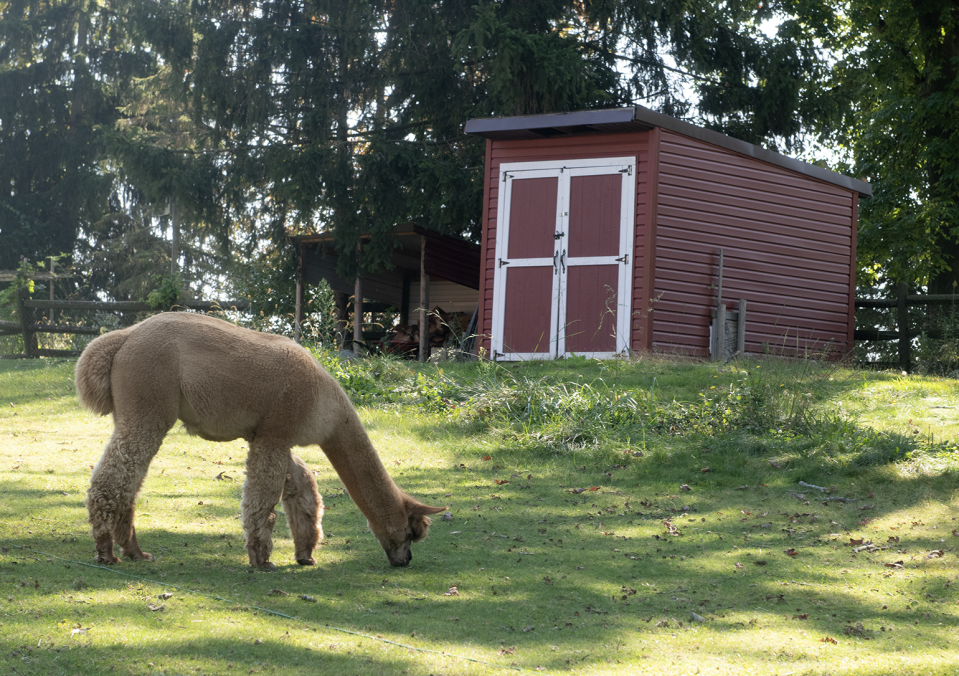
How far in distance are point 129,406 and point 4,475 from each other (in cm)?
292

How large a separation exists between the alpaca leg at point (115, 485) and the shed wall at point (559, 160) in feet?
27.2

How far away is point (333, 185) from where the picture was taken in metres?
18.3

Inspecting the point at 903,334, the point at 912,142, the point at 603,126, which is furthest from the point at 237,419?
the point at 912,142

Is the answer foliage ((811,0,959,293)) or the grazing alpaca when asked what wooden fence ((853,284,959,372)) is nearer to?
foliage ((811,0,959,293))

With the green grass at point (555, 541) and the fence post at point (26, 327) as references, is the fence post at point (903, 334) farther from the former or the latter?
the fence post at point (26, 327)

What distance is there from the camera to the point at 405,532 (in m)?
5.42

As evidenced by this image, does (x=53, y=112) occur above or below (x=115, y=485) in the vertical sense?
above

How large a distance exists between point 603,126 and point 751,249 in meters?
3.27

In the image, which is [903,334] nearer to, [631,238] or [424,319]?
[631,238]

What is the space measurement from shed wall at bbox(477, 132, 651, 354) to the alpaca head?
296 inches

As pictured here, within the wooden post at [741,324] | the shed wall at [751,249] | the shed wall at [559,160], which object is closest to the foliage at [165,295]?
the shed wall at [559,160]

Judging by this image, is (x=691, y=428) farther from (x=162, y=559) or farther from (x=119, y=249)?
(x=119, y=249)

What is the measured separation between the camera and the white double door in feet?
43.7

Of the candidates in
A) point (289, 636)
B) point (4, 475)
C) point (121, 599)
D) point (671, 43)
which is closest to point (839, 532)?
point (289, 636)
